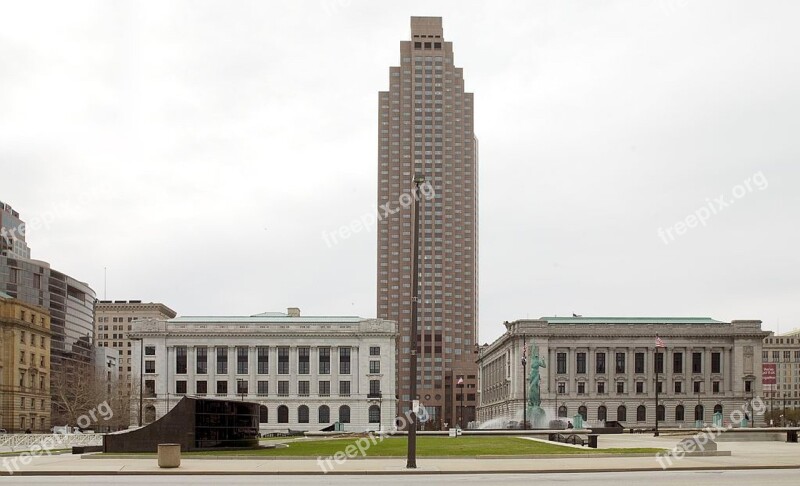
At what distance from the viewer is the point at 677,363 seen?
15050cm

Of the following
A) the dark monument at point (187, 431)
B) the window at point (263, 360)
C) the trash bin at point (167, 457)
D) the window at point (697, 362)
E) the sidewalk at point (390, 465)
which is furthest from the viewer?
the window at point (697, 362)

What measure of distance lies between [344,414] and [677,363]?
5558 cm

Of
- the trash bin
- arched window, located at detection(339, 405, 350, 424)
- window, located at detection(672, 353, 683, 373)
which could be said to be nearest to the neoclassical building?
arched window, located at detection(339, 405, 350, 424)

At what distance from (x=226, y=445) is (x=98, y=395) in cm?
7389

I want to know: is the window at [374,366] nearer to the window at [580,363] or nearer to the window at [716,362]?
the window at [580,363]

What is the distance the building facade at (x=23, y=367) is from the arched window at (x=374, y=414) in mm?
46822

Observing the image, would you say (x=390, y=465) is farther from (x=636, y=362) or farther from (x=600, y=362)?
(x=636, y=362)

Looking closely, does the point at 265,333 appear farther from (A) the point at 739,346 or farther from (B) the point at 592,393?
(A) the point at 739,346

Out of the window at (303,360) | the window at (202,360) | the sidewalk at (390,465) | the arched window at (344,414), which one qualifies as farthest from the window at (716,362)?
the sidewalk at (390,465)

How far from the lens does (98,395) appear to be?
113 metres

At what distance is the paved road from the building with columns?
119 metres

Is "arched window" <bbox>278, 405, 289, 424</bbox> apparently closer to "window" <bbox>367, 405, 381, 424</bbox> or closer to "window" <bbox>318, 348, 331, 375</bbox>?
"window" <bbox>318, 348, 331, 375</bbox>

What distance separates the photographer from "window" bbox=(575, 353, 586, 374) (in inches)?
5886

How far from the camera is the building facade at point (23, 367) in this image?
98.1 m
